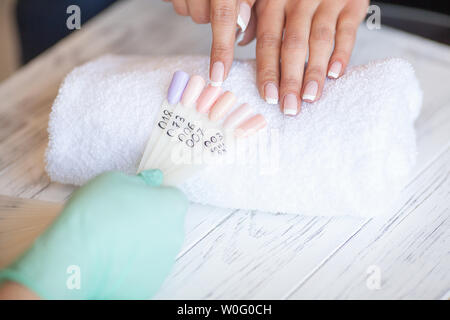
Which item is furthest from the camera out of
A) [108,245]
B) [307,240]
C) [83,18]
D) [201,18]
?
[83,18]

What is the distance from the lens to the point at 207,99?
1.86 feet

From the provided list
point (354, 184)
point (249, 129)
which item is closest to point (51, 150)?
point (249, 129)

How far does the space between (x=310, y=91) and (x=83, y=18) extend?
0.60 metres

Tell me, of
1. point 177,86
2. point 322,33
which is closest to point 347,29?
point 322,33

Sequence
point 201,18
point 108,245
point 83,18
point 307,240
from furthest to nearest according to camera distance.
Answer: point 83,18 < point 201,18 < point 307,240 < point 108,245

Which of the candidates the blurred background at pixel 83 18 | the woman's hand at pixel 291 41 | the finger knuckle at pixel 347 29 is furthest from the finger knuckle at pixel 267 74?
the blurred background at pixel 83 18

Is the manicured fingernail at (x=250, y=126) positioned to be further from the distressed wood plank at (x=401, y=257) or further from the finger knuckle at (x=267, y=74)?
the distressed wood plank at (x=401, y=257)

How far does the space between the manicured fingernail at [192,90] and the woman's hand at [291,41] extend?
18 millimetres

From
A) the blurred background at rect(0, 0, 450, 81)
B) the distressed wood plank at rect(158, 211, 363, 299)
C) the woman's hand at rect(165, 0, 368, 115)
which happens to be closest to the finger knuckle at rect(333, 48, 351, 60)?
the woman's hand at rect(165, 0, 368, 115)

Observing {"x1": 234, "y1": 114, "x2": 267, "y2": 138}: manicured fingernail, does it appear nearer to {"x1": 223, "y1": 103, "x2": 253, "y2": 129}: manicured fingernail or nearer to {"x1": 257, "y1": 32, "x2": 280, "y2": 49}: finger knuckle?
{"x1": 223, "y1": 103, "x2": 253, "y2": 129}: manicured fingernail

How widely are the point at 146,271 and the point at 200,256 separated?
79 mm

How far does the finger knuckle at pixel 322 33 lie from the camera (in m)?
0.62

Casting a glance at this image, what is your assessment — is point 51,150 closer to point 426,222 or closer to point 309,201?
point 309,201

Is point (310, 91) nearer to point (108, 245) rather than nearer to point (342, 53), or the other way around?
point (342, 53)
